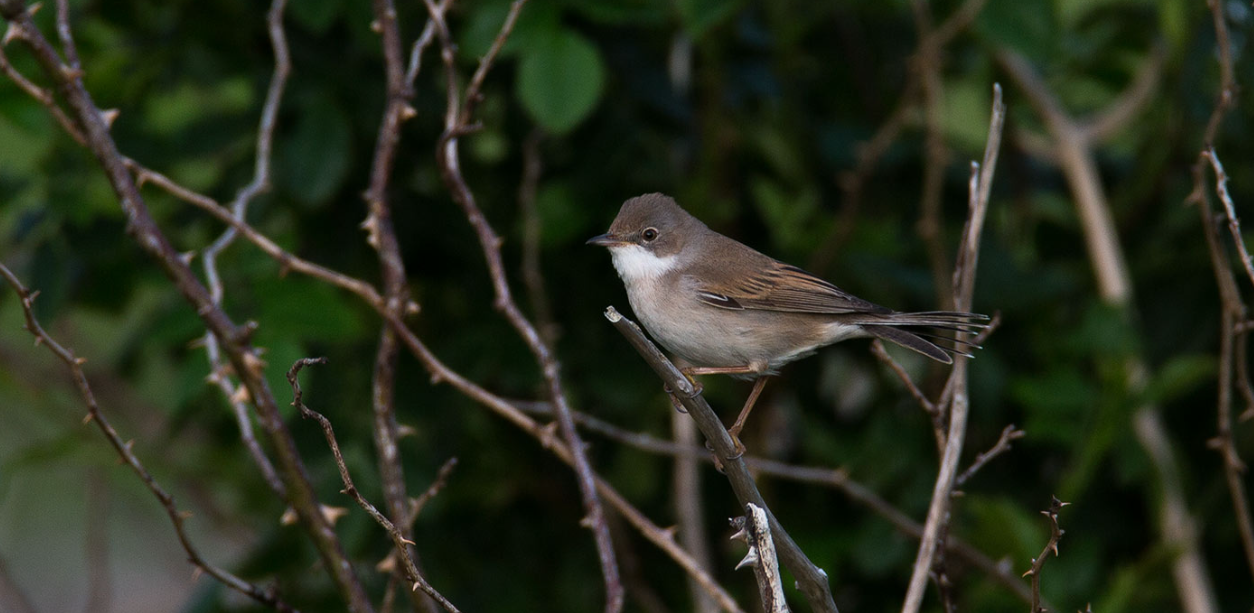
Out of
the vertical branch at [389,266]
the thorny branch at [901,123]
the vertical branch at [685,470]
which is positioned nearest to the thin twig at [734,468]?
the vertical branch at [389,266]

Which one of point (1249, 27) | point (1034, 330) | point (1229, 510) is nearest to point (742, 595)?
point (1034, 330)

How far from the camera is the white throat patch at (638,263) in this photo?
3379mm

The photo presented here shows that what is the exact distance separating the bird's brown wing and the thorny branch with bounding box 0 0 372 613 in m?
1.33

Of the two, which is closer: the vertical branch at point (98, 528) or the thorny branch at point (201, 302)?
the thorny branch at point (201, 302)

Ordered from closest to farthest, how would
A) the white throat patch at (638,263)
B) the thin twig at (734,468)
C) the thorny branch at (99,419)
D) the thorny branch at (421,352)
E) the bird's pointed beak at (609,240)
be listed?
the thin twig at (734,468), the thorny branch at (99,419), the thorny branch at (421,352), the white throat patch at (638,263), the bird's pointed beak at (609,240)

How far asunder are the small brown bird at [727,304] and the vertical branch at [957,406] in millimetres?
315

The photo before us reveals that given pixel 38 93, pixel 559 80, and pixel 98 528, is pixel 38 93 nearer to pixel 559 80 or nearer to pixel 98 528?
pixel 559 80

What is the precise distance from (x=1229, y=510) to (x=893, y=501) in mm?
1277

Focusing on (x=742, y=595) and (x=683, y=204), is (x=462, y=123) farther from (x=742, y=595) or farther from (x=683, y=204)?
(x=742, y=595)

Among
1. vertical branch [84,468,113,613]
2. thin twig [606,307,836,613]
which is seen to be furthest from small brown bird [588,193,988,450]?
vertical branch [84,468,113,613]

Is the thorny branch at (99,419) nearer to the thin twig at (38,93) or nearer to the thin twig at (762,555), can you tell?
the thin twig at (38,93)

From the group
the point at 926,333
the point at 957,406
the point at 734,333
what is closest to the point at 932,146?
the point at 926,333

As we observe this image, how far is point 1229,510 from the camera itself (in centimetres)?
427

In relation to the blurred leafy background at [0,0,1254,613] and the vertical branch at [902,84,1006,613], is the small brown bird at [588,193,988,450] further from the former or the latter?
the blurred leafy background at [0,0,1254,613]
